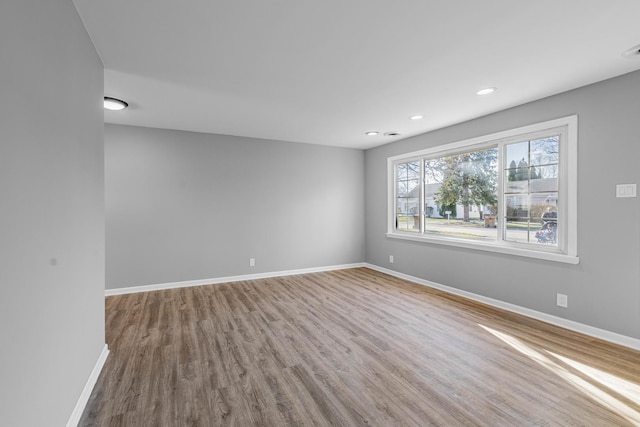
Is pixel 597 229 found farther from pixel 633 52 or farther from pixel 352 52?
pixel 352 52

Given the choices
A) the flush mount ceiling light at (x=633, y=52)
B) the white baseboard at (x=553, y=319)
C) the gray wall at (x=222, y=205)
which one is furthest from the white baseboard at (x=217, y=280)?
the flush mount ceiling light at (x=633, y=52)

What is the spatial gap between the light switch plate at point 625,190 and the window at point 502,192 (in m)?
0.33

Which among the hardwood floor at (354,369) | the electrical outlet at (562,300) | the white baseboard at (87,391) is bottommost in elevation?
the hardwood floor at (354,369)

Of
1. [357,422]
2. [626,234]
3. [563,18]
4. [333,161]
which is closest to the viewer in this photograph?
[357,422]

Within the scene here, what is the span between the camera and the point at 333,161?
596cm

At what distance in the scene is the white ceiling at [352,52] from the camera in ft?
6.08

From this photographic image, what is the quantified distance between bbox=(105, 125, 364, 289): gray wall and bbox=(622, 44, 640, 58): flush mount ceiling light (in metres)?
4.21

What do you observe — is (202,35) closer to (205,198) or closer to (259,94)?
(259,94)

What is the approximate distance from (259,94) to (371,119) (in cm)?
165

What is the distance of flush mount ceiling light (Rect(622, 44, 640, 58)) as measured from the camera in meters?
2.27

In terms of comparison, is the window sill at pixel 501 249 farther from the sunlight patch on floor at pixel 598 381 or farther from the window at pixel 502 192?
the sunlight patch on floor at pixel 598 381

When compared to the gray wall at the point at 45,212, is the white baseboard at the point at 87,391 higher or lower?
lower

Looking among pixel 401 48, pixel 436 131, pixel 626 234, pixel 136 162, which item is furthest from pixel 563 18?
pixel 136 162

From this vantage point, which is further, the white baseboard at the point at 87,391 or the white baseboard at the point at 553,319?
the white baseboard at the point at 553,319
